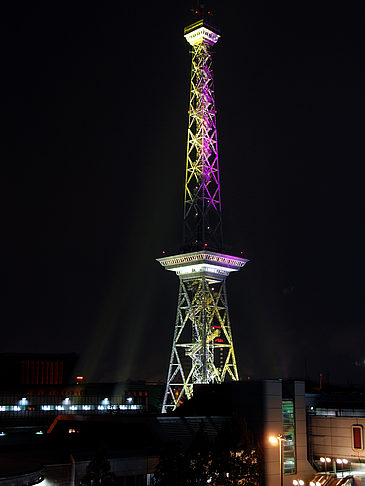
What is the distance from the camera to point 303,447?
5612cm

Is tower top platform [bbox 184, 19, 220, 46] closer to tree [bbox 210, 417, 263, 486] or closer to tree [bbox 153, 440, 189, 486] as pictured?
tree [bbox 210, 417, 263, 486]

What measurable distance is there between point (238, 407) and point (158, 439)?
7.43 metres

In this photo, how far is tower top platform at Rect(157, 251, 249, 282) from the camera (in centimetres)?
10719

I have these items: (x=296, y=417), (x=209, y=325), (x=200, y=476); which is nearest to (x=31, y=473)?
(x=200, y=476)

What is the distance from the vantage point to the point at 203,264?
351ft

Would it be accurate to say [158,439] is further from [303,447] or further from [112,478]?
[112,478]

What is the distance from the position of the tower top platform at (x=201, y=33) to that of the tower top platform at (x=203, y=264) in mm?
38768

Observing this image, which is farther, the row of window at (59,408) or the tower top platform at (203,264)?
the row of window at (59,408)

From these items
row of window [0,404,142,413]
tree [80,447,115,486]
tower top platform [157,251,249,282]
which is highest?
tower top platform [157,251,249,282]

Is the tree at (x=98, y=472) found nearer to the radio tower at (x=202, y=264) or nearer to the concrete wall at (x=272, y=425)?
the concrete wall at (x=272, y=425)

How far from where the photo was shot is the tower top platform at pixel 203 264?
352 feet

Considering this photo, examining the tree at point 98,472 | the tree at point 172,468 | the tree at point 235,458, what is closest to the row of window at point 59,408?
the tree at point 235,458

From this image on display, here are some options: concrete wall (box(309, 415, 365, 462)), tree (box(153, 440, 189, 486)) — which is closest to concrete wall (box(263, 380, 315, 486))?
concrete wall (box(309, 415, 365, 462))

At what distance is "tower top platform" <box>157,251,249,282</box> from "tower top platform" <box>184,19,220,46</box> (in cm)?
3877
